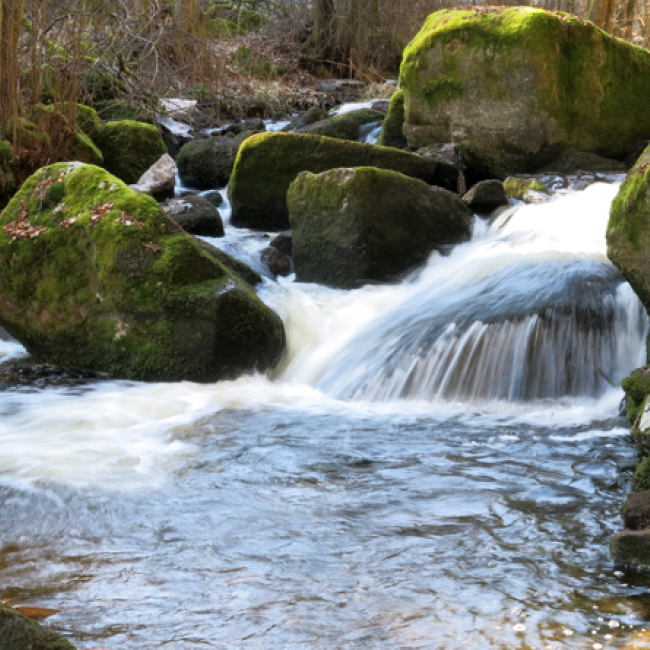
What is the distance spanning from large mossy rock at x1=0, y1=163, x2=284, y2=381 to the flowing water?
0.31m

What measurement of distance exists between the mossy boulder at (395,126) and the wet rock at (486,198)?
3.32 meters

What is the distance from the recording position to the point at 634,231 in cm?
512

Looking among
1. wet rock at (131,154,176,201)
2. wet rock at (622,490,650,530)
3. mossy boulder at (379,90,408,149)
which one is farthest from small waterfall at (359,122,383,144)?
wet rock at (622,490,650,530)

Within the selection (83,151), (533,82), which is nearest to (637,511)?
(533,82)

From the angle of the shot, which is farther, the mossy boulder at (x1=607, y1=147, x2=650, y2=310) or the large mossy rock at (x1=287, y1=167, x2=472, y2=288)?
the large mossy rock at (x1=287, y1=167, x2=472, y2=288)

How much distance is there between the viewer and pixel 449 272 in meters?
8.19

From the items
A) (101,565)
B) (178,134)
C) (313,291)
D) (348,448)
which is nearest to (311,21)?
(178,134)

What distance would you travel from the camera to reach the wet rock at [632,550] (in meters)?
3.15

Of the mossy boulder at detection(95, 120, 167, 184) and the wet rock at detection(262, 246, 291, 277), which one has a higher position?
the mossy boulder at detection(95, 120, 167, 184)

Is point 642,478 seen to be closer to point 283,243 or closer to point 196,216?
point 283,243

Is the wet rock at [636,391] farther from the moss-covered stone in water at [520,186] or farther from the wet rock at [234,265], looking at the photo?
the moss-covered stone in water at [520,186]

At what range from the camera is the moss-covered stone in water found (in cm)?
991

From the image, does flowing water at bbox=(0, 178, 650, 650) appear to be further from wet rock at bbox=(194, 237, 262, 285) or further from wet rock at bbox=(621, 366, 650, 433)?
wet rock at bbox=(194, 237, 262, 285)

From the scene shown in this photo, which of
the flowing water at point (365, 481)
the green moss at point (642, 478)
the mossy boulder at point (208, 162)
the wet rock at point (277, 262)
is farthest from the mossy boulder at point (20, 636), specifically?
the mossy boulder at point (208, 162)
